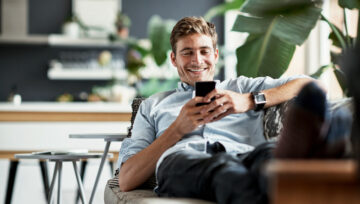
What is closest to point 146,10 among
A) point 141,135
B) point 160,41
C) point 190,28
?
point 160,41

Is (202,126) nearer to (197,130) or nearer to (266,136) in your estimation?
(197,130)

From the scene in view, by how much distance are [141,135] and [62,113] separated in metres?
3.01

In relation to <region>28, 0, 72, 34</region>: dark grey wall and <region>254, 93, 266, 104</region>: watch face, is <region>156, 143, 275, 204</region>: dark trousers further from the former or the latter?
<region>28, 0, 72, 34</region>: dark grey wall

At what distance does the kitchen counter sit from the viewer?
5016mm

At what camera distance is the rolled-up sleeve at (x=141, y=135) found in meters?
2.16

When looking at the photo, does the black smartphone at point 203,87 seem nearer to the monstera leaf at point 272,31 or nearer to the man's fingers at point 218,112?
the man's fingers at point 218,112

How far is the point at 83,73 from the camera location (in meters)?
6.59

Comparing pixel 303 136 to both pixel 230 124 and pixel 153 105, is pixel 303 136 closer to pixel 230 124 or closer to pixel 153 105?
pixel 230 124

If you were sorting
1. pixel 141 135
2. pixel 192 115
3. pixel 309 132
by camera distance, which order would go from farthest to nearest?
pixel 141 135 → pixel 192 115 → pixel 309 132

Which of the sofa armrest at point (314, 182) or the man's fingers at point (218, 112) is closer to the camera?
the sofa armrest at point (314, 182)

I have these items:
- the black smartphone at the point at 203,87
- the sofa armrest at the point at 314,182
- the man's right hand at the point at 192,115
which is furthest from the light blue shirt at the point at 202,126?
the sofa armrest at the point at 314,182

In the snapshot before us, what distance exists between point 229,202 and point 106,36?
217 inches

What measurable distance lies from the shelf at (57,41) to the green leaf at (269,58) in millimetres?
A: 3817

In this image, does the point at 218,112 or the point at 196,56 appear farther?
the point at 196,56
